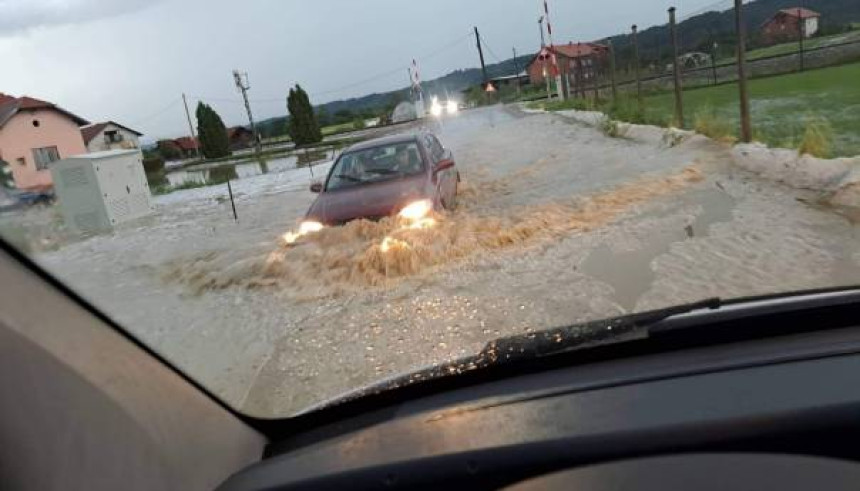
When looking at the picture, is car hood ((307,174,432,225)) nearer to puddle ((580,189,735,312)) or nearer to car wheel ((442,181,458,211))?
car wheel ((442,181,458,211))

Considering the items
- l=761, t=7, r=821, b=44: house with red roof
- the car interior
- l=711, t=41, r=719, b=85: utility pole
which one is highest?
l=761, t=7, r=821, b=44: house with red roof

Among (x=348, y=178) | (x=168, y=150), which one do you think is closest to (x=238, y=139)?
(x=348, y=178)

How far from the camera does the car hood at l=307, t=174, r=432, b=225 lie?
8.30 metres

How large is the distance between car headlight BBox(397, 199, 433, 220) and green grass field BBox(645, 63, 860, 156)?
16.9ft

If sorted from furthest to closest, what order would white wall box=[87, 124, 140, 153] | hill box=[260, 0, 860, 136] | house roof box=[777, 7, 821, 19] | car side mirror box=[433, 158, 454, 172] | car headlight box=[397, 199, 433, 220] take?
house roof box=[777, 7, 821, 19] → hill box=[260, 0, 860, 136] → car side mirror box=[433, 158, 454, 172] → car headlight box=[397, 199, 433, 220] → white wall box=[87, 124, 140, 153]

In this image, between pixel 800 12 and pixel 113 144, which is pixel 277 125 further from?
pixel 800 12

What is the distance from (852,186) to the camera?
23.2 ft

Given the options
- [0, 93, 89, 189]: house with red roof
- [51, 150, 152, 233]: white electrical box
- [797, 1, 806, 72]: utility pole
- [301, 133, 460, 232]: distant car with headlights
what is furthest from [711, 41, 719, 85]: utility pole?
[0, 93, 89, 189]: house with red roof

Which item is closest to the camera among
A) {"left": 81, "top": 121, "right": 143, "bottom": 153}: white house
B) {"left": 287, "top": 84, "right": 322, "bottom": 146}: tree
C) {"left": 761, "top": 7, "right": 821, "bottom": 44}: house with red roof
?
{"left": 81, "top": 121, "right": 143, "bottom": 153}: white house

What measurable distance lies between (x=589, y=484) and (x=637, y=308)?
150 inches

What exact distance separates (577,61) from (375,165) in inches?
940

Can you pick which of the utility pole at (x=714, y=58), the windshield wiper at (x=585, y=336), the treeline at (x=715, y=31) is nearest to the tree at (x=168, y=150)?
the windshield wiper at (x=585, y=336)

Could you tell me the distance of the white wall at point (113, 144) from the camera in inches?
95.2

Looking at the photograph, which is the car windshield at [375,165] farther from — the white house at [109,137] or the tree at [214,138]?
the white house at [109,137]
